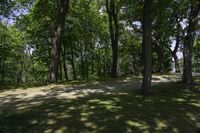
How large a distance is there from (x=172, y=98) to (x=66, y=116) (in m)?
5.71

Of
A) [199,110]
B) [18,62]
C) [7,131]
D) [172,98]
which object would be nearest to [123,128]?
[7,131]

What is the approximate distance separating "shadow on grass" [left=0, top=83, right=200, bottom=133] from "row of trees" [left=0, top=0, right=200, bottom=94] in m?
2.25

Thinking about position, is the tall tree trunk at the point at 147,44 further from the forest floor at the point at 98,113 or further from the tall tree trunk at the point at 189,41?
the tall tree trunk at the point at 189,41

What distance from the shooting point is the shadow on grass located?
8609 mm

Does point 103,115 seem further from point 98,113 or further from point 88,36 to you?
point 88,36

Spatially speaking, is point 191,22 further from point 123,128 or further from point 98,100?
point 123,128

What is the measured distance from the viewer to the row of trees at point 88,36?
1998cm

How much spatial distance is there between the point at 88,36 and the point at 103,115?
1274 inches

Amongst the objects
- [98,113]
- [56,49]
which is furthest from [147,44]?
[56,49]

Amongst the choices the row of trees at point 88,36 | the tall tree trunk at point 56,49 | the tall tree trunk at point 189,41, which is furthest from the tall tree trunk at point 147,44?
the tall tree trunk at point 56,49

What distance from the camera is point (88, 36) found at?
4147 centimetres

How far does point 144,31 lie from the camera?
13523 millimetres

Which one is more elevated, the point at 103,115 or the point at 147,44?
the point at 147,44

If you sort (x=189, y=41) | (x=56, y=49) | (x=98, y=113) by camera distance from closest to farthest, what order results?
1. (x=98, y=113)
2. (x=189, y=41)
3. (x=56, y=49)
